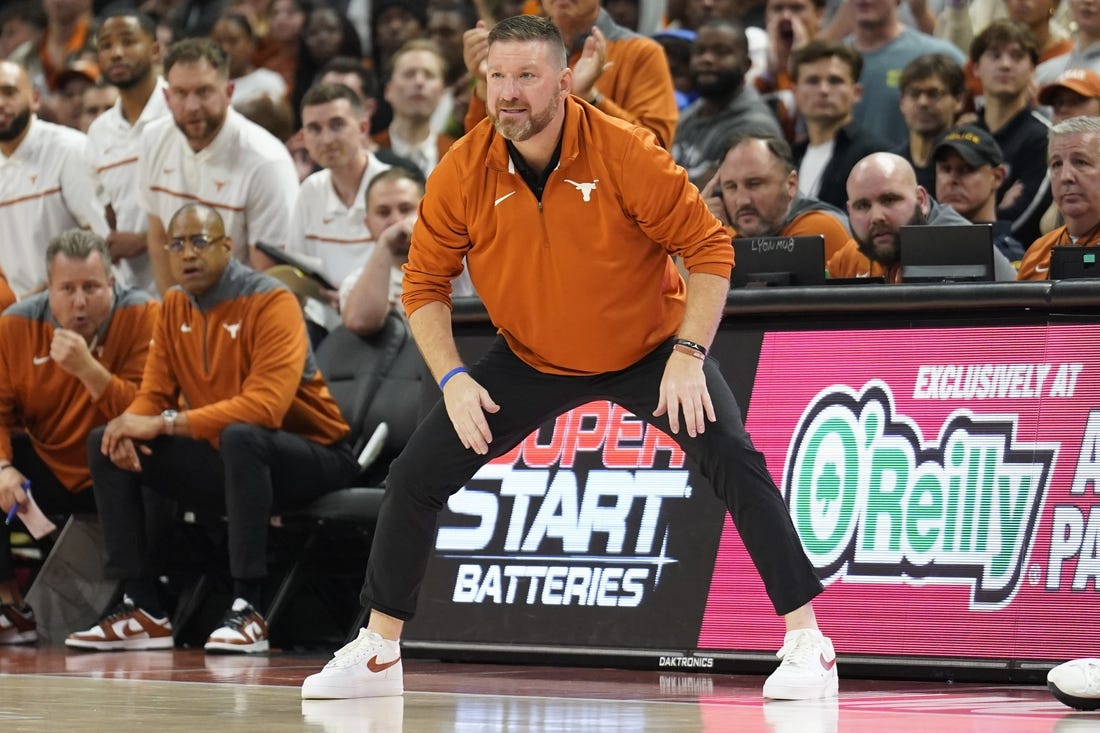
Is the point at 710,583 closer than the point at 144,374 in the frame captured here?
Yes

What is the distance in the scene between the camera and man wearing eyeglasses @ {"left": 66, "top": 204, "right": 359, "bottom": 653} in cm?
783

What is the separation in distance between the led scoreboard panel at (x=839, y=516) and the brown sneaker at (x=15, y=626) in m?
2.61

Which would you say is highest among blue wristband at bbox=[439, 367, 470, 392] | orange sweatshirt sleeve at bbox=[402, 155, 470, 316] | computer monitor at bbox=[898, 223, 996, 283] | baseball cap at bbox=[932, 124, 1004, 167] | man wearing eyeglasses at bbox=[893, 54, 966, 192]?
man wearing eyeglasses at bbox=[893, 54, 966, 192]

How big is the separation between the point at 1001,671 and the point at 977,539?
0.45 metres

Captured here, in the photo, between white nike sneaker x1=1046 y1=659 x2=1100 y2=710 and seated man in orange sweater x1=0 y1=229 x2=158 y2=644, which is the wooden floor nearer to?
white nike sneaker x1=1046 y1=659 x2=1100 y2=710

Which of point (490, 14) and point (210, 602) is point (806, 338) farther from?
point (490, 14)

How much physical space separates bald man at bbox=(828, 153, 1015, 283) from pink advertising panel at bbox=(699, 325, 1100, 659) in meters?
1.26

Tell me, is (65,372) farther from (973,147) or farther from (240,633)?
(973,147)

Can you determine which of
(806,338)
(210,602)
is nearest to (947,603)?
(806,338)

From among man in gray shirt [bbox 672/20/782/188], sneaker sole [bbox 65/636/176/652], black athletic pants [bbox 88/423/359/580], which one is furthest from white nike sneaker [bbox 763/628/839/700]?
man in gray shirt [bbox 672/20/782/188]

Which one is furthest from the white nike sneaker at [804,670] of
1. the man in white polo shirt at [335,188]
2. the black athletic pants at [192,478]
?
the man in white polo shirt at [335,188]

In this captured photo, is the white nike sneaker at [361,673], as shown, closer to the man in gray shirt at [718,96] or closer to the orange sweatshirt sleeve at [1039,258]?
the orange sweatshirt sleeve at [1039,258]

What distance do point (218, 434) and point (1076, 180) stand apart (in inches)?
156

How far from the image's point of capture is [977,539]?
5.96 meters
